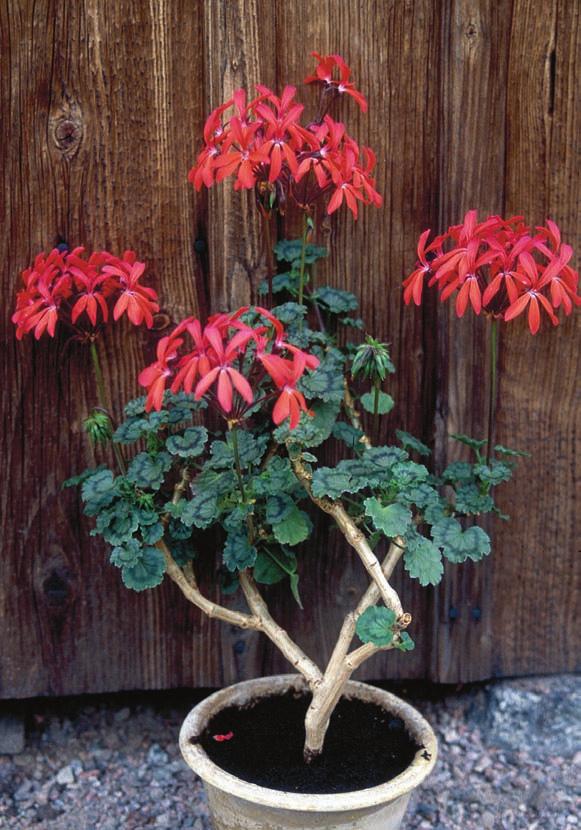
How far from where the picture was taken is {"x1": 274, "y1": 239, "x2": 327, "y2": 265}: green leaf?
6.70 feet

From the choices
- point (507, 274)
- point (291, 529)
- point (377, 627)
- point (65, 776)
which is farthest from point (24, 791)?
point (507, 274)

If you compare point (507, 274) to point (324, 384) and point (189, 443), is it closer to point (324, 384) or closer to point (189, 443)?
point (324, 384)

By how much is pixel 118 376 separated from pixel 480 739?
1275 mm

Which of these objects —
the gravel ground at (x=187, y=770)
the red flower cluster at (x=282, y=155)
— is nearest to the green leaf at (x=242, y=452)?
the red flower cluster at (x=282, y=155)

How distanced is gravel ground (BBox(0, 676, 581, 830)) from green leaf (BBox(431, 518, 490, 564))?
0.73 m

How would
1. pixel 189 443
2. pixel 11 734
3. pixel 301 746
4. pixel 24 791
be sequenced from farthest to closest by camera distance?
pixel 11 734, pixel 24 791, pixel 301 746, pixel 189 443

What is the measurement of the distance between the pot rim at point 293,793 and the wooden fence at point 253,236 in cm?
31

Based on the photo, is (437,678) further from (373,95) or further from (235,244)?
(373,95)

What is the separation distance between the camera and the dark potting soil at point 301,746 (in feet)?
6.02

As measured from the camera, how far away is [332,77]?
1.97 metres

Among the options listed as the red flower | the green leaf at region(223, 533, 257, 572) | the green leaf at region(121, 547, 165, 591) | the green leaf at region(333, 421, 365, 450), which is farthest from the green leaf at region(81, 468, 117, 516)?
the red flower

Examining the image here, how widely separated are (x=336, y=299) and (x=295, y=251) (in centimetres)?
14

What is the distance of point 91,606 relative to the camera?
2.28 meters

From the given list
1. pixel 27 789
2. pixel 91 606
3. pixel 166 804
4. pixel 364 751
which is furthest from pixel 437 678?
pixel 27 789
